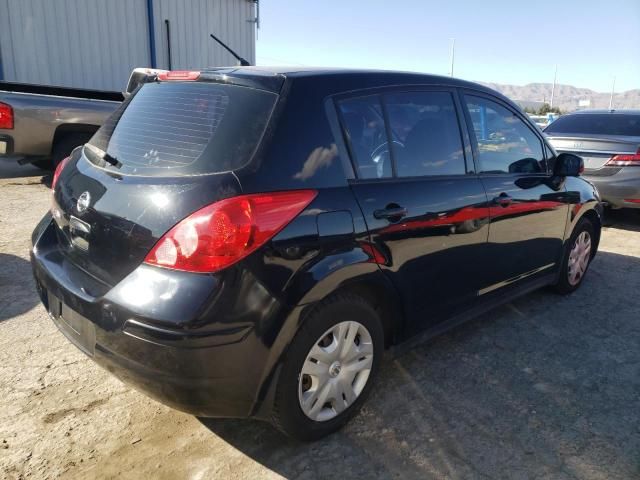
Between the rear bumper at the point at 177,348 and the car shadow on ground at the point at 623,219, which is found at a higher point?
the rear bumper at the point at 177,348

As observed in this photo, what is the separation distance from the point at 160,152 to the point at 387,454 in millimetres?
1699

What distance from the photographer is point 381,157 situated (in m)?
2.58

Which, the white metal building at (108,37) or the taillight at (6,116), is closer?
the taillight at (6,116)

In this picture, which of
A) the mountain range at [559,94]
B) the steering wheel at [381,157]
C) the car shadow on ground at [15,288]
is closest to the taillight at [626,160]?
the steering wheel at [381,157]

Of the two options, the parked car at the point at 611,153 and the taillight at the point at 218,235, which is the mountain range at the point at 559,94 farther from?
the taillight at the point at 218,235

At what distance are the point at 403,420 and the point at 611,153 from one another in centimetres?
549

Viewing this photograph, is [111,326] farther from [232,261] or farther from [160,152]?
[160,152]

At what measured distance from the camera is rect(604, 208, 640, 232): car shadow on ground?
281 inches

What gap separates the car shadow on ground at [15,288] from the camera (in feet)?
11.9

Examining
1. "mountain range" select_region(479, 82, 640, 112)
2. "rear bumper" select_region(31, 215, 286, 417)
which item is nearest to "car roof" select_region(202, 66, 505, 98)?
"rear bumper" select_region(31, 215, 286, 417)

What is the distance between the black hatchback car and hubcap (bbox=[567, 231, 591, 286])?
1.58m

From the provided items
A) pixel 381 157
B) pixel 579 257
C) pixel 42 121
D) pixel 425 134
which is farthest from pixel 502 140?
pixel 42 121

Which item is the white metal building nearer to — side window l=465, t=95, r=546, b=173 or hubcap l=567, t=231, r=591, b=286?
Result: side window l=465, t=95, r=546, b=173

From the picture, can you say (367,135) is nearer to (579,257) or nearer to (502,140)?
(502,140)
